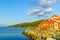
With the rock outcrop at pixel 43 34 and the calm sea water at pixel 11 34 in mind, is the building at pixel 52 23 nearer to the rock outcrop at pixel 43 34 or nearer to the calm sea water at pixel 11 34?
the rock outcrop at pixel 43 34

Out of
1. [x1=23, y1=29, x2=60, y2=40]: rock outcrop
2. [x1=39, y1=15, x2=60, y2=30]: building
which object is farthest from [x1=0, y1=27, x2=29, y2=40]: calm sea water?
[x1=39, y1=15, x2=60, y2=30]: building

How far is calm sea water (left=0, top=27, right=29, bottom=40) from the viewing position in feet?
25.4

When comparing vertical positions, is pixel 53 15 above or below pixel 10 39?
above

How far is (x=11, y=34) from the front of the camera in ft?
26.1

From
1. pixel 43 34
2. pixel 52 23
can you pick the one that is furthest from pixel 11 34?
pixel 52 23

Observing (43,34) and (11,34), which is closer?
(43,34)

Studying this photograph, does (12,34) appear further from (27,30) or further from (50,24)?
(50,24)

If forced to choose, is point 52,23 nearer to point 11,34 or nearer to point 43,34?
point 43,34

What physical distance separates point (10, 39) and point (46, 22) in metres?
1.46

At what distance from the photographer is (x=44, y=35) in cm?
748

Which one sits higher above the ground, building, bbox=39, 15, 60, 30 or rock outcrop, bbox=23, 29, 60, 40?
building, bbox=39, 15, 60, 30

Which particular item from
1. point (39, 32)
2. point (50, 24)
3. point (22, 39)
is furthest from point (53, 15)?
point (22, 39)

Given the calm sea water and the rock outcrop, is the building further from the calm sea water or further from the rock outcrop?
the calm sea water

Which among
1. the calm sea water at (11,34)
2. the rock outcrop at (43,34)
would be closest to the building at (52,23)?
the rock outcrop at (43,34)
